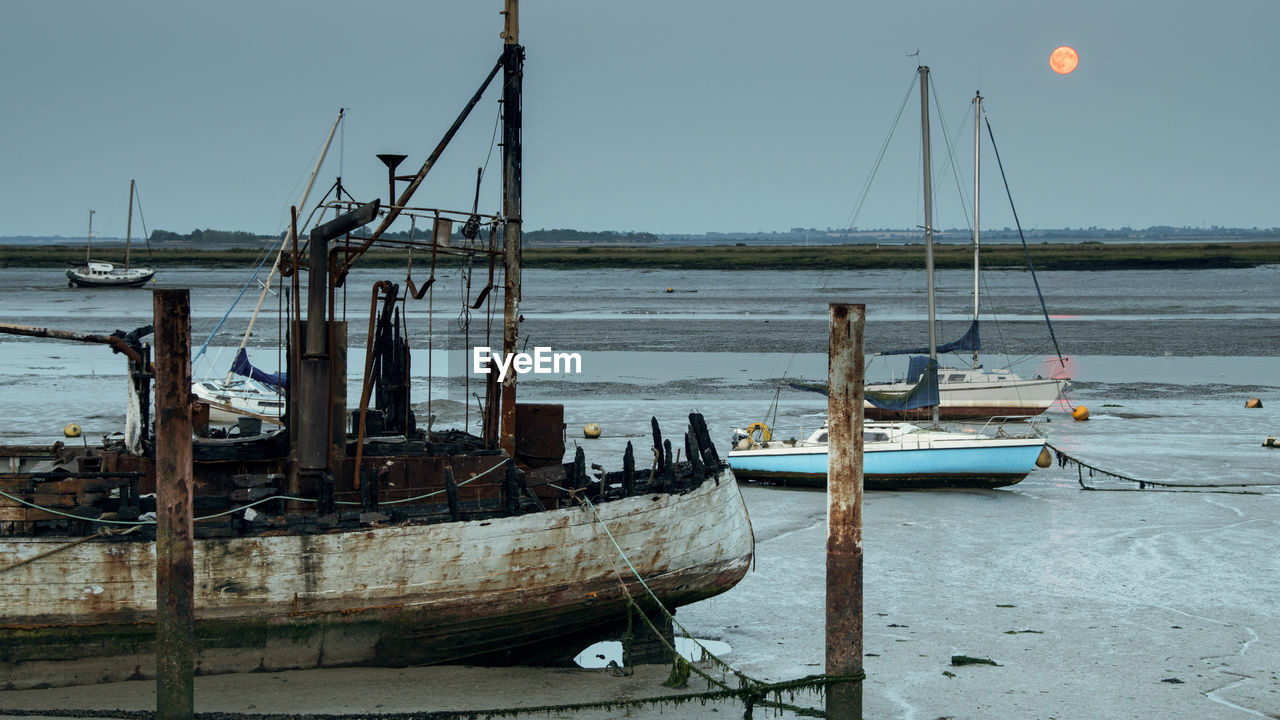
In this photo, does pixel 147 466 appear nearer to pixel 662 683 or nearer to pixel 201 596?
pixel 201 596

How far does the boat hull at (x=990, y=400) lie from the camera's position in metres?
31.2

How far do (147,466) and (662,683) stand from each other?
5.94m

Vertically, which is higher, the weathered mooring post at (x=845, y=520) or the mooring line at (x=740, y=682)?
the weathered mooring post at (x=845, y=520)

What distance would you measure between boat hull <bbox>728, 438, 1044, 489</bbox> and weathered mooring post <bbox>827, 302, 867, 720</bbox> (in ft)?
35.8

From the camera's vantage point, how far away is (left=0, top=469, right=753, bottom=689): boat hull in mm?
11602

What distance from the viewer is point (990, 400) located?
1246 inches

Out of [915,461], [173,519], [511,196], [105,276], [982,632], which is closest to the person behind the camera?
[173,519]

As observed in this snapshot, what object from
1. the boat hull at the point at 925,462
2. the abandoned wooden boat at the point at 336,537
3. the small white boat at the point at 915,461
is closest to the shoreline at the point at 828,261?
the small white boat at the point at 915,461

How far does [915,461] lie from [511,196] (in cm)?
1007

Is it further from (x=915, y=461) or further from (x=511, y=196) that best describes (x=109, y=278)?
(x=511, y=196)

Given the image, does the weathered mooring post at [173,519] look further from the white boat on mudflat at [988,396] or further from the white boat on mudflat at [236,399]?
the white boat on mudflat at [988,396]

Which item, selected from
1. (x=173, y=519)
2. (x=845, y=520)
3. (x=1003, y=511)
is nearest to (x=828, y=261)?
(x=1003, y=511)

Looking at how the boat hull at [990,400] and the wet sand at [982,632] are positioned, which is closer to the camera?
the wet sand at [982,632]

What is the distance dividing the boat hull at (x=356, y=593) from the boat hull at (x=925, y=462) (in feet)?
28.6
